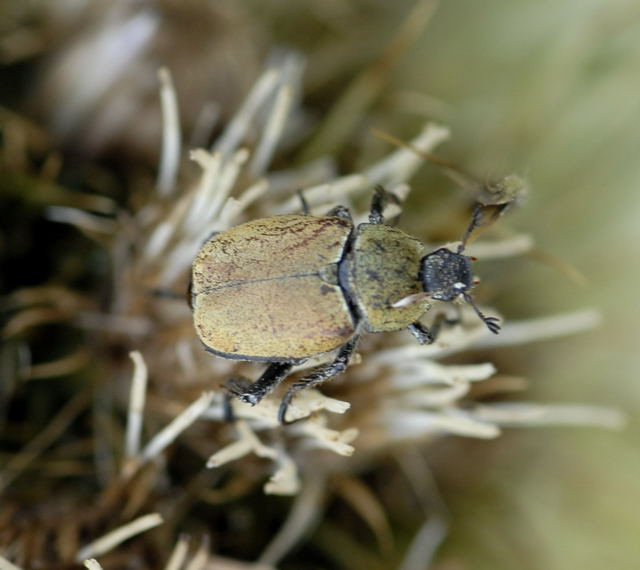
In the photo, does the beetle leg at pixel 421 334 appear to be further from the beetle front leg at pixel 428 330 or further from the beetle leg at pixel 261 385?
the beetle leg at pixel 261 385

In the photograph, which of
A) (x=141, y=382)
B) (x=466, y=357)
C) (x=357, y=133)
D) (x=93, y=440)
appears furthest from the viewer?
(x=357, y=133)

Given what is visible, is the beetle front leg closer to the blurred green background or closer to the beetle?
the beetle

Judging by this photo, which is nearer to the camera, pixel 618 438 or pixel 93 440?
pixel 93 440

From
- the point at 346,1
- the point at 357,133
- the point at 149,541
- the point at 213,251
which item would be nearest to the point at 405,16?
the point at 346,1

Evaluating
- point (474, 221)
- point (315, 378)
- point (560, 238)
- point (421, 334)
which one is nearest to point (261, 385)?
point (315, 378)

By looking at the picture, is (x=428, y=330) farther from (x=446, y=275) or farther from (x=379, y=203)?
(x=379, y=203)

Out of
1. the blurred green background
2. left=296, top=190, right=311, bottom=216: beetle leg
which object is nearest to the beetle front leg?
left=296, top=190, right=311, bottom=216: beetle leg

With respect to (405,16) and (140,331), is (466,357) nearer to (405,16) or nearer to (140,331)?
(140,331)

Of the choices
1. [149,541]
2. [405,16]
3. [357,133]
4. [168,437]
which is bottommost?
[149,541]
